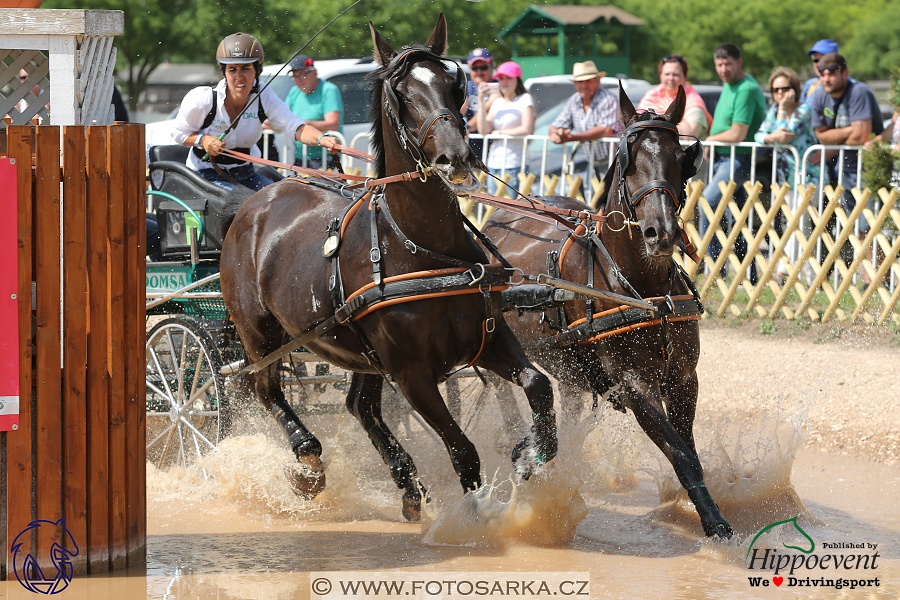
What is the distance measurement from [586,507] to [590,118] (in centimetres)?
614

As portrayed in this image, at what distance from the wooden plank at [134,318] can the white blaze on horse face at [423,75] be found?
117cm

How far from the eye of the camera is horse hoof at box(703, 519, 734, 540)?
4762mm

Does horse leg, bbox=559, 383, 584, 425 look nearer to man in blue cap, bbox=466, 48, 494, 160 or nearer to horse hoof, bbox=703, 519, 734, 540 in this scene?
horse hoof, bbox=703, 519, 734, 540

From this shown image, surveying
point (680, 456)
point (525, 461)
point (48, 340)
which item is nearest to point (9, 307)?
point (48, 340)

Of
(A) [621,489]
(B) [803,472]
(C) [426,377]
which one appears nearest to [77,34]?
(C) [426,377]

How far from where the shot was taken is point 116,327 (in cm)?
443

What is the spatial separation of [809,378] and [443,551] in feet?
12.9

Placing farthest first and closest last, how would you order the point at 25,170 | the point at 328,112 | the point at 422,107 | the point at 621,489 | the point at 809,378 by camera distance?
the point at 328,112 < the point at 809,378 < the point at 621,489 < the point at 422,107 < the point at 25,170

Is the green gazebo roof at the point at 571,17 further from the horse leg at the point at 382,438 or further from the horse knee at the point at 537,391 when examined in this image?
the horse knee at the point at 537,391

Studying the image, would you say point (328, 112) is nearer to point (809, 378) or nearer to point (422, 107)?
point (809, 378)

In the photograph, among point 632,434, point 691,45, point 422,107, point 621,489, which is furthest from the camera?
point 691,45

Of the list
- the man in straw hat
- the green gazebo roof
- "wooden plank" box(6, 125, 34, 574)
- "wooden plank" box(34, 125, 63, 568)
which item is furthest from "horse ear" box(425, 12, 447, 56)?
the green gazebo roof

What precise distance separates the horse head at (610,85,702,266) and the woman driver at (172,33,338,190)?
2074mm

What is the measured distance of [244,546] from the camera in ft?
16.8
